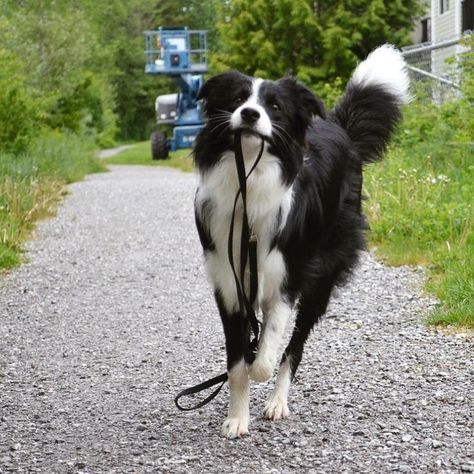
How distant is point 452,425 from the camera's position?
13.0ft

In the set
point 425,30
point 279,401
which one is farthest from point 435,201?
point 425,30

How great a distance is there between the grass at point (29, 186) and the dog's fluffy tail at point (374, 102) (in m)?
4.55

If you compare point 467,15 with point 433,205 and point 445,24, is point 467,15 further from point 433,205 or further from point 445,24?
point 433,205

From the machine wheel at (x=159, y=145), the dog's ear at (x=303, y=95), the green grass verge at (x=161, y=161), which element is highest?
the dog's ear at (x=303, y=95)

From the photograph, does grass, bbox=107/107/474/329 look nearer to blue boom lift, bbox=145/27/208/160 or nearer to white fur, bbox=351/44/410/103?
white fur, bbox=351/44/410/103

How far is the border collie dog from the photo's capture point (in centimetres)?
387

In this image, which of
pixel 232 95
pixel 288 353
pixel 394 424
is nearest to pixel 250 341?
pixel 288 353

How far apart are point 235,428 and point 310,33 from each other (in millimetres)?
23345

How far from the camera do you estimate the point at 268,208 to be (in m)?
3.98

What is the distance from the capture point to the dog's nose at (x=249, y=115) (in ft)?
12.1

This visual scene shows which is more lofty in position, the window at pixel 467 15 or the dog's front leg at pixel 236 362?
the window at pixel 467 15

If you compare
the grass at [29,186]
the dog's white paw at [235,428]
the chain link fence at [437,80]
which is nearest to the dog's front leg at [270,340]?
the dog's white paw at [235,428]

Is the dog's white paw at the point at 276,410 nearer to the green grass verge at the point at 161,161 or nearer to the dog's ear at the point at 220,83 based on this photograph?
the dog's ear at the point at 220,83

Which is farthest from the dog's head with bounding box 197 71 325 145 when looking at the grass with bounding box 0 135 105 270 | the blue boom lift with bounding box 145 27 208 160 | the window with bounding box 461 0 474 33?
the blue boom lift with bounding box 145 27 208 160
